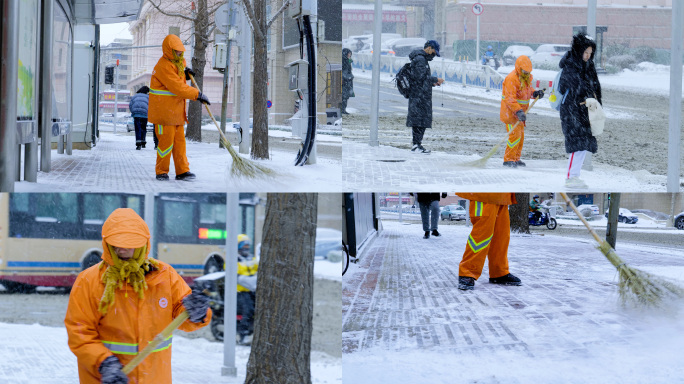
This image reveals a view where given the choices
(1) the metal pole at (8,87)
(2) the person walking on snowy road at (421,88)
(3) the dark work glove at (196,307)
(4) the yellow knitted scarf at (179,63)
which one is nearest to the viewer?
(3) the dark work glove at (196,307)

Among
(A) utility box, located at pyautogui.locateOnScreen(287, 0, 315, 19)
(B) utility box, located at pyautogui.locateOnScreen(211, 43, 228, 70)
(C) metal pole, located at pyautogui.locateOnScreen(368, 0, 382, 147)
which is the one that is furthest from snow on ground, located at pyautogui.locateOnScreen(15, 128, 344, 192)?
(A) utility box, located at pyautogui.locateOnScreen(287, 0, 315, 19)

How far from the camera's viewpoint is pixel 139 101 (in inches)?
144

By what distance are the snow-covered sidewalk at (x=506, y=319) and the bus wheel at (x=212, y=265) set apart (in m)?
0.60

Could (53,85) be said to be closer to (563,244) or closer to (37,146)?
(37,146)

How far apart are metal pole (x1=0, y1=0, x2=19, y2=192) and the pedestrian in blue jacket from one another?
1.78 feet

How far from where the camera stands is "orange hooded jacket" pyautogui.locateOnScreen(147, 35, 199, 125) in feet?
11.1

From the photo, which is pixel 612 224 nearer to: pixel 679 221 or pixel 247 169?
pixel 679 221

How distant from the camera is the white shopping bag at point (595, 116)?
4070 mm

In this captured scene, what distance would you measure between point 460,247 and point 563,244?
1.50 ft

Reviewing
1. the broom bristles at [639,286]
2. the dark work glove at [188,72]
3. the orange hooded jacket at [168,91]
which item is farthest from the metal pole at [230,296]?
the broom bristles at [639,286]

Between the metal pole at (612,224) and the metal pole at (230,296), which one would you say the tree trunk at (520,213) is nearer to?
the metal pole at (612,224)

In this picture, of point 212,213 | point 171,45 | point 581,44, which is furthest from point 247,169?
point 581,44

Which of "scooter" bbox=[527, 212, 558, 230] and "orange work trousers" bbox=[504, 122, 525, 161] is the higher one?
"orange work trousers" bbox=[504, 122, 525, 161]

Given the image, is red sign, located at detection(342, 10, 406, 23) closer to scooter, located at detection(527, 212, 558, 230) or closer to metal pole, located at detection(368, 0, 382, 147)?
metal pole, located at detection(368, 0, 382, 147)
